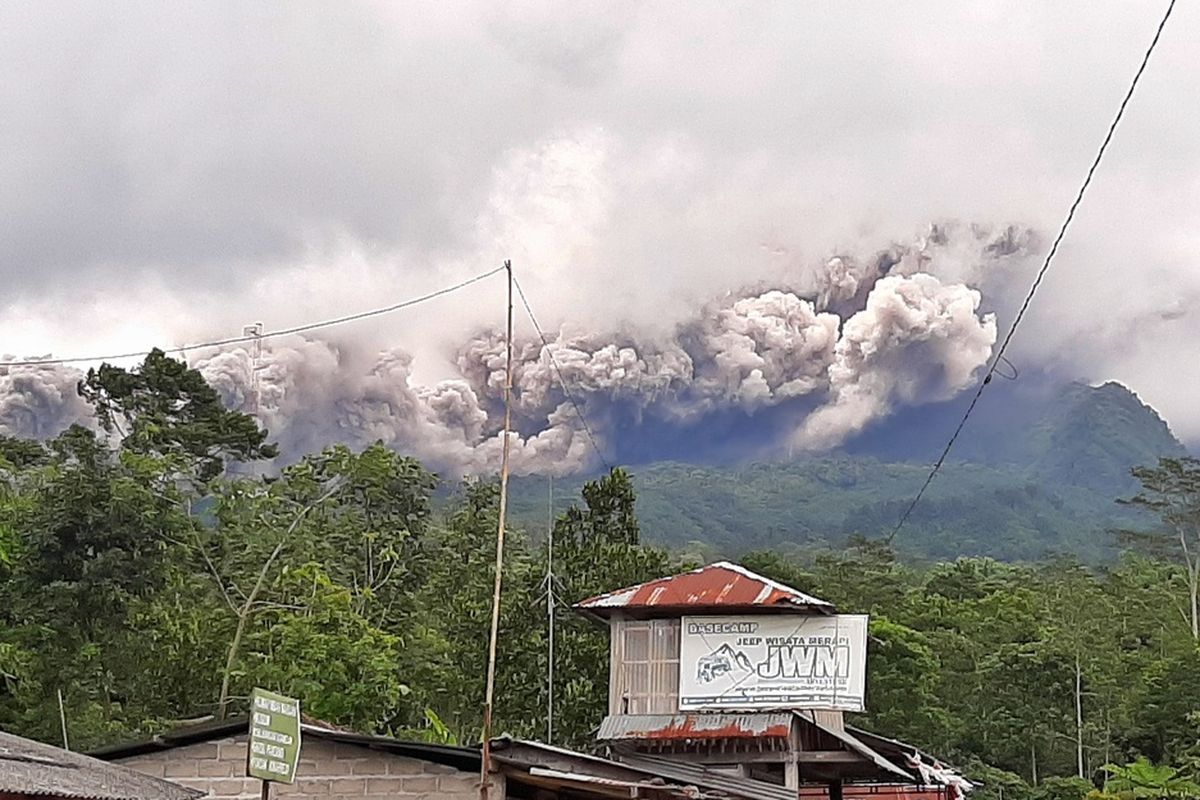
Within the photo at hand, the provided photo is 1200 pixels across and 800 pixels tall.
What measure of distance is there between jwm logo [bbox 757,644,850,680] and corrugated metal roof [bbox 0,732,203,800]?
10.2 m

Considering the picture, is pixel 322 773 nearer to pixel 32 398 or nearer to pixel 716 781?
pixel 716 781

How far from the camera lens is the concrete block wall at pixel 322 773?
40.8 ft

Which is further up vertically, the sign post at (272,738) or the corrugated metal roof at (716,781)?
the sign post at (272,738)

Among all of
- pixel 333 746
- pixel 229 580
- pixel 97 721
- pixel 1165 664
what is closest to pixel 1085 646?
pixel 1165 664

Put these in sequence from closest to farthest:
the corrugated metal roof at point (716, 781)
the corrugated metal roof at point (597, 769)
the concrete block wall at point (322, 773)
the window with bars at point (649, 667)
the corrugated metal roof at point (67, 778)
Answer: the corrugated metal roof at point (67, 778) < the corrugated metal roof at point (597, 769) < the concrete block wall at point (322, 773) < the corrugated metal roof at point (716, 781) < the window with bars at point (649, 667)

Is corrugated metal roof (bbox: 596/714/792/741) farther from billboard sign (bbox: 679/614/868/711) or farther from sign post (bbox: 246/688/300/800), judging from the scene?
sign post (bbox: 246/688/300/800)

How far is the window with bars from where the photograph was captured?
1995 centimetres

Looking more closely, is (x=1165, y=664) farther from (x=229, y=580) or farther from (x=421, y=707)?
(x=229, y=580)

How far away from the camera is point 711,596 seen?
20000mm

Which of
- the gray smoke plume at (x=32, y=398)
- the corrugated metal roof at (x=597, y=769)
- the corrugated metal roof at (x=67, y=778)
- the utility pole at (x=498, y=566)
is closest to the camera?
the corrugated metal roof at (x=67, y=778)

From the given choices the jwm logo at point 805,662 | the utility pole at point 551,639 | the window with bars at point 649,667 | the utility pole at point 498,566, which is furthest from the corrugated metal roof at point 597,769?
the utility pole at point 551,639

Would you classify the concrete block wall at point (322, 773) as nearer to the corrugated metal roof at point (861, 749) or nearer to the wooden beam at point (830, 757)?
the corrugated metal roof at point (861, 749)

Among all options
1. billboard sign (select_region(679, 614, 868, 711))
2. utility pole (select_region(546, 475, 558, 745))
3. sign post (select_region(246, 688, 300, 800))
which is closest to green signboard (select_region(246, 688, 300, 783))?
sign post (select_region(246, 688, 300, 800))

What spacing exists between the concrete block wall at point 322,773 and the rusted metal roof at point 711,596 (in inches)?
291
